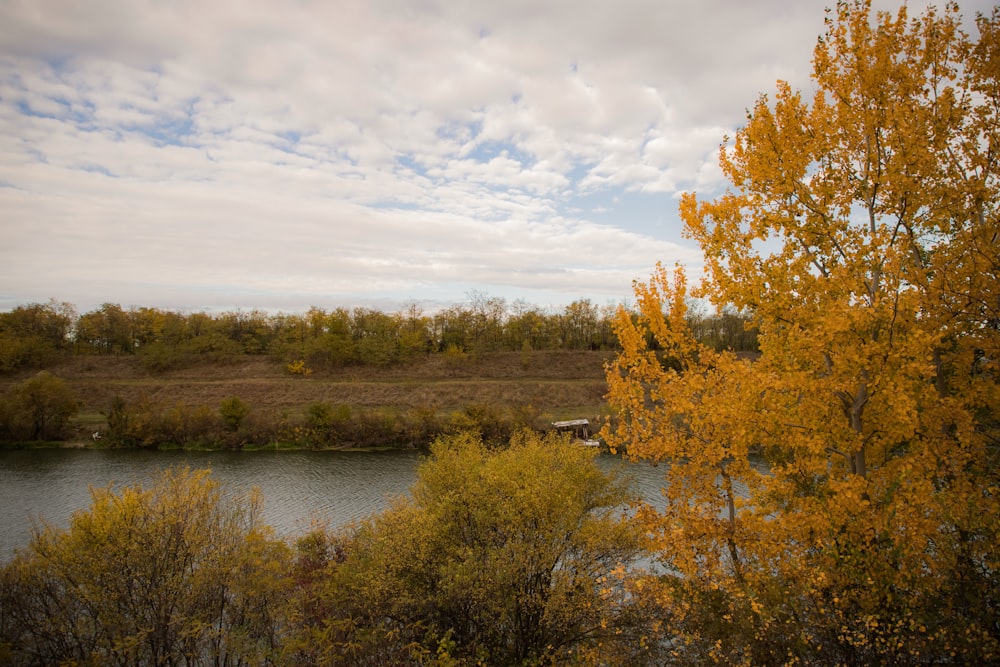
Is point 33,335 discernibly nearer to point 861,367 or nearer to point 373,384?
point 373,384

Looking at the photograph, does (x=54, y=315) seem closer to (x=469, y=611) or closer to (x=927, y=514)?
(x=469, y=611)

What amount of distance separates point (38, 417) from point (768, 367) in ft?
190

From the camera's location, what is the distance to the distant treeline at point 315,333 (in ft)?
228

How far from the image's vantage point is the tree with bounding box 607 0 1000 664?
6742 millimetres

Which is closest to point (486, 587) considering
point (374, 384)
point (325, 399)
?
point (325, 399)

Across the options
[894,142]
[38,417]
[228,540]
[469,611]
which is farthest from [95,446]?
[894,142]

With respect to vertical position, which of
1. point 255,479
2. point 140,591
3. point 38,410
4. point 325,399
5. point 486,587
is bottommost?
point 255,479

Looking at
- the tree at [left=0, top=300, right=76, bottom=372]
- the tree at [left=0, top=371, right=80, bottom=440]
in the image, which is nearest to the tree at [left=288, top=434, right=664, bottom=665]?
the tree at [left=0, top=371, right=80, bottom=440]

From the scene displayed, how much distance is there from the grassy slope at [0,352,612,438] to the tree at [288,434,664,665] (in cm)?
3681

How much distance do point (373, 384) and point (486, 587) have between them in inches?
2142

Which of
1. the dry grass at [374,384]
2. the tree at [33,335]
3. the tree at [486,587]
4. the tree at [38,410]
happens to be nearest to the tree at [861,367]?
the tree at [486,587]

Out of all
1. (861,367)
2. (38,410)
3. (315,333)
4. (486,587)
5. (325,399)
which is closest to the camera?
(861,367)

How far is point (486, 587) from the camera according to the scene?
11523 millimetres

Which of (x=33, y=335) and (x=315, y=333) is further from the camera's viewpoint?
(x=315, y=333)
